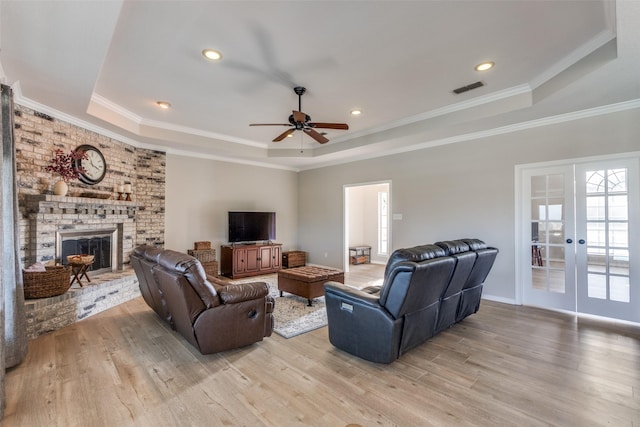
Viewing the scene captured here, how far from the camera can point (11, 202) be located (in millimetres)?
2629

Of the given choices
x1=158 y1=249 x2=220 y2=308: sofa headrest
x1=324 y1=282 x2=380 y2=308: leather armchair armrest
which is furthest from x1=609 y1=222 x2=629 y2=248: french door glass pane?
x1=158 y1=249 x2=220 y2=308: sofa headrest

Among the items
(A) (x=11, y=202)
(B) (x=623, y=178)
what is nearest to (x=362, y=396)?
(A) (x=11, y=202)

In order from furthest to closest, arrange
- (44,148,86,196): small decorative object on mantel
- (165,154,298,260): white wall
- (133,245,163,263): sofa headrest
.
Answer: (165,154,298,260): white wall → (44,148,86,196): small decorative object on mantel → (133,245,163,263): sofa headrest

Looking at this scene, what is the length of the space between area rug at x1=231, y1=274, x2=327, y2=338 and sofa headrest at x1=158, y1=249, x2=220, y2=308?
1050 mm

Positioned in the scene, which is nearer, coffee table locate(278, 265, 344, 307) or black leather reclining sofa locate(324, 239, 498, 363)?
black leather reclining sofa locate(324, 239, 498, 363)

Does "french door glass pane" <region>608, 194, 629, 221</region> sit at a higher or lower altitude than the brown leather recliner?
higher

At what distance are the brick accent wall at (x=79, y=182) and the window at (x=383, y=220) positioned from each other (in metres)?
5.80

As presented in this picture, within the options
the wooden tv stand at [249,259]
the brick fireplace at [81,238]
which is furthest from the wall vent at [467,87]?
the brick fireplace at [81,238]

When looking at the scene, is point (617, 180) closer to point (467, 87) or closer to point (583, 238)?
point (583, 238)

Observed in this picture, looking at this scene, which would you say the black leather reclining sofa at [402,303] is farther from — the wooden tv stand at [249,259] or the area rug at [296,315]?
the wooden tv stand at [249,259]

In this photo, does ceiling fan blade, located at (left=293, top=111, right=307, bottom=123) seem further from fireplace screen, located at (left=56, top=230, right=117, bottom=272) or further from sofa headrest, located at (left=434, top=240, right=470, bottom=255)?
fireplace screen, located at (left=56, top=230, right=117, bottom=272)

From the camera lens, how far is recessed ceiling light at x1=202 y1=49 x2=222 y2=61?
287 cm

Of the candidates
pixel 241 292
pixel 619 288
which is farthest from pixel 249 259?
pixel 619 288

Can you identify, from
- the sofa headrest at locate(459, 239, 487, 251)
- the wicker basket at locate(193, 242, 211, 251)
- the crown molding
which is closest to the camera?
the sofa headrest at locate(459, 239, 487, 251)
